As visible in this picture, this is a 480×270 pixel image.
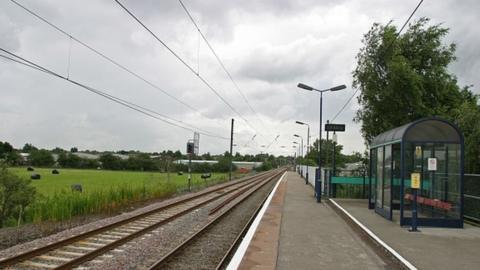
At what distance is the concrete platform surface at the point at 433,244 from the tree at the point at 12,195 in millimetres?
13114

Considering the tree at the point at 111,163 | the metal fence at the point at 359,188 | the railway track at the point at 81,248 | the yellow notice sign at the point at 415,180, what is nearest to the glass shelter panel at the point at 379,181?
the metal fence at the point at 359,188

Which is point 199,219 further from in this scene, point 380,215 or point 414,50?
point 414,50

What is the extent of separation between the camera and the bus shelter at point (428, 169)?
45.7ft

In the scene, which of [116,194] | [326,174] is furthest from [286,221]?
[326,174]

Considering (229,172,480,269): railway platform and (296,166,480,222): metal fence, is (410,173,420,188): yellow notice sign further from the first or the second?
(296,166,480,222): metal fence

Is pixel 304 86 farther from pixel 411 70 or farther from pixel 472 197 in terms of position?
pixel 472 197

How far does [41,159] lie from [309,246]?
396 feet

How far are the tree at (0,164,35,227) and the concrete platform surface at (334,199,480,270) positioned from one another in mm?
13114

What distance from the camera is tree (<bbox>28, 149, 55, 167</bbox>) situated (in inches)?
4707

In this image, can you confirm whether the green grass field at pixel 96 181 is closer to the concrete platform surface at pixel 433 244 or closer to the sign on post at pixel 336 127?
the sign on post at pixel 336 127

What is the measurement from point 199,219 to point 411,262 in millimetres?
9592

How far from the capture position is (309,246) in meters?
10.9

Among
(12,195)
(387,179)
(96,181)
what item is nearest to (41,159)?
(96,181)

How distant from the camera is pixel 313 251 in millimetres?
10266
